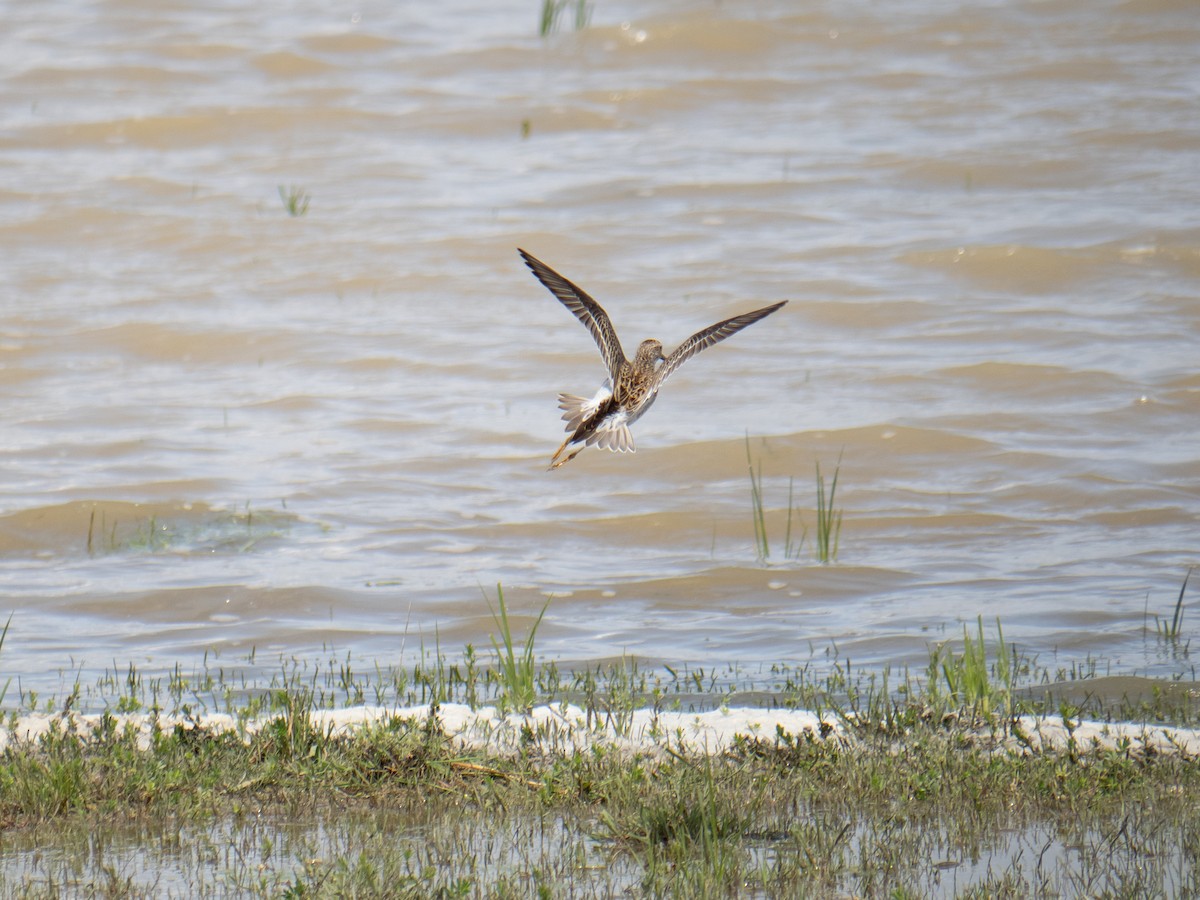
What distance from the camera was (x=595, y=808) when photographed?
14.2 feet

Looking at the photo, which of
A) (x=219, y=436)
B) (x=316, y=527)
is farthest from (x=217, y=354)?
(x=316, y=527)

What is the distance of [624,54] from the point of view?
18094 millimetres

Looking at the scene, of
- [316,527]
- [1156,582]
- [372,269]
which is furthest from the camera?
[372,269]

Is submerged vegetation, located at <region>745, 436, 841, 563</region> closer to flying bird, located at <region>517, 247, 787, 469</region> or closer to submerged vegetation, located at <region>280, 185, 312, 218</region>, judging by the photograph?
flying bird, located at <region>517, 247, 787, 469</region>

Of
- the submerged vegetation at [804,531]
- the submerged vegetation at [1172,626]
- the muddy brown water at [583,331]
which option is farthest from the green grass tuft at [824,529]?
the submerged vegetation at [1172,626]

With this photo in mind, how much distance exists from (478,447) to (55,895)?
646 cm

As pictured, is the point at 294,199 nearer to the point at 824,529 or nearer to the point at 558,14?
the point at 558,14

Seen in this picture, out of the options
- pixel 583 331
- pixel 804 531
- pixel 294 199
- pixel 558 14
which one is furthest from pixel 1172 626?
pixel 558 14

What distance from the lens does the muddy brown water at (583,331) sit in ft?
24.6

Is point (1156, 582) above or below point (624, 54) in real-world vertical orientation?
below

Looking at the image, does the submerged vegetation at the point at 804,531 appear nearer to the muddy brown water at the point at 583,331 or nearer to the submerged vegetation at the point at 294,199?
the muddy brown water at the point at 583,331

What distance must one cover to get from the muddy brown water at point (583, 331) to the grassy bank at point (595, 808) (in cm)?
162

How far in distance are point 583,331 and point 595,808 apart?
8.14 meters

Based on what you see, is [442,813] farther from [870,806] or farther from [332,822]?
[870,806]
